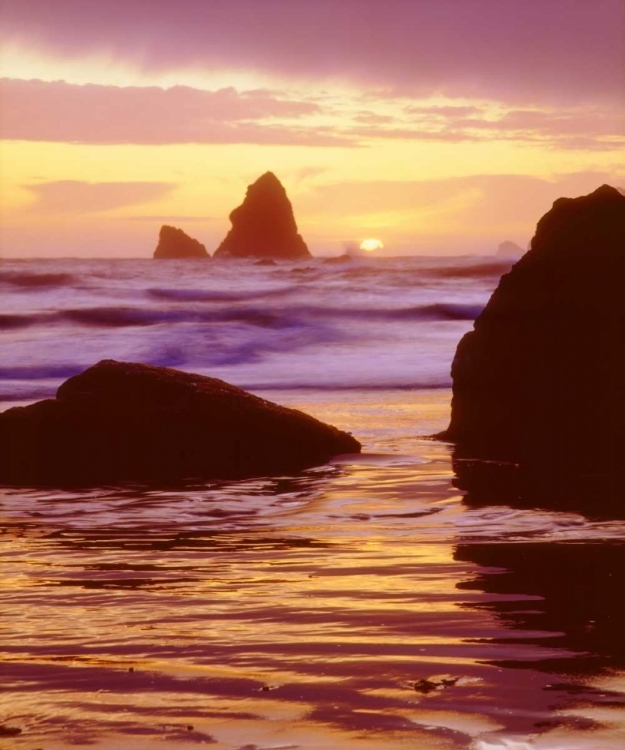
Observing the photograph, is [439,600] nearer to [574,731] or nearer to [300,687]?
[300,687]

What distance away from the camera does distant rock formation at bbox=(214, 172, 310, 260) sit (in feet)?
405

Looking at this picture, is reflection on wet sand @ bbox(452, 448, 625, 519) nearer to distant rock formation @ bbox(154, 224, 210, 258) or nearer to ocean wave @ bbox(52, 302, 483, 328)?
ocean wave @ bbox(52, 302, 483, 328)

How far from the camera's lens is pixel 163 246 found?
120 m

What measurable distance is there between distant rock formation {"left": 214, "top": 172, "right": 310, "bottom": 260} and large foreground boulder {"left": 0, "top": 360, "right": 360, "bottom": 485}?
373 ft

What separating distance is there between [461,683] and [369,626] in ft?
2.11

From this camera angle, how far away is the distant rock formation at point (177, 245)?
119250 millimetres

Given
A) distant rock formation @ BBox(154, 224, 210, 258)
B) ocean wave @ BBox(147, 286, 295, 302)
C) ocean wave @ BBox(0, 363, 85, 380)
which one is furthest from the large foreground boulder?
distant rock formation @ BBox(154, 224, 210, 258)

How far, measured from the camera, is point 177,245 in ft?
391

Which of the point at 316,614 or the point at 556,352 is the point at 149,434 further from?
the point at 316,614

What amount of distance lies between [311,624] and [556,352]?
17.5 feet

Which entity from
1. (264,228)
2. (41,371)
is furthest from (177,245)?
(41,371)

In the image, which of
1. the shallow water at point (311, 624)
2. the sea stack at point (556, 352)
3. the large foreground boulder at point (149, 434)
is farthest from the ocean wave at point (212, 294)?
the shallow water at point (311, 624)

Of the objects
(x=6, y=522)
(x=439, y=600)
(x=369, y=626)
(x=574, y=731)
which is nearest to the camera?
(x=574, y=731)

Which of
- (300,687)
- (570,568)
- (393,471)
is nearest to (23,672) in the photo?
(300,687)
